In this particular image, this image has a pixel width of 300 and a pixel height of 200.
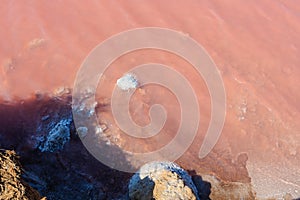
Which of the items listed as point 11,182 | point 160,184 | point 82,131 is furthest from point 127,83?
point 11,182

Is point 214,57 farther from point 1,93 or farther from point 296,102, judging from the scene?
point 1,93

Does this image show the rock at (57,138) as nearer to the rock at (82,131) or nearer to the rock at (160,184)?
the rock at (82,131)

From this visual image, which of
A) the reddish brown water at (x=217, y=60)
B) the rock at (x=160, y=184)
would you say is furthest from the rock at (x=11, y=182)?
the reddish brown water at (x=217, y=60)

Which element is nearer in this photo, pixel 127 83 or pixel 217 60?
pixel 127 83

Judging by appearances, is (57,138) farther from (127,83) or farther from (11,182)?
(11,182)

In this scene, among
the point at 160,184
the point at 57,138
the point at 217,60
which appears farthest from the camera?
the point at 217,60

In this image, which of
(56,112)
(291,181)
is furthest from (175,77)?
(291,181)
